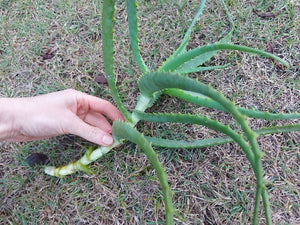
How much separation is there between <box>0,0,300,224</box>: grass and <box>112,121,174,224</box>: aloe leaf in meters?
0.30

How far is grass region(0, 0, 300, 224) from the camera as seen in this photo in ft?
4.27

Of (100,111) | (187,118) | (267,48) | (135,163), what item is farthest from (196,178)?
(267,48)

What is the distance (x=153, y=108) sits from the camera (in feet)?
4.71

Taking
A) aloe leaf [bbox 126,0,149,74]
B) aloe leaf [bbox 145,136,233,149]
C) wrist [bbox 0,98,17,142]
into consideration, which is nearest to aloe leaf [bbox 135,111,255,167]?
aloe leaf [bbox 145,136,233,149]

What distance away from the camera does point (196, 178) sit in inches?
52.2

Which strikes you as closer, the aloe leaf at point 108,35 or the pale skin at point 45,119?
the aloe leaf at point 108,35

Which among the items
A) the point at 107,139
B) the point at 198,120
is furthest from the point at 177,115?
the point at 107,139

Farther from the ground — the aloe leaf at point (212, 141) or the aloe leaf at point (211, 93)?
the aloe leaf at point (211, 93)

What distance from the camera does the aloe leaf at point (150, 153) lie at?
823 millimetres

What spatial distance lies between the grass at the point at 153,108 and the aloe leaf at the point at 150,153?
304 millimetres

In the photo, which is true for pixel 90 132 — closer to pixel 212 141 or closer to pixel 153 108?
pixel 153 108

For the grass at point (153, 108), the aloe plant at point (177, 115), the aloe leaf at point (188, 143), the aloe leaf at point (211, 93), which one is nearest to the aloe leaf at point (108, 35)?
the aloe plant at point (177, 115)

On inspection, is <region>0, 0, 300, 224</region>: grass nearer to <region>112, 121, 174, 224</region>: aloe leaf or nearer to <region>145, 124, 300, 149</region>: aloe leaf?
<region>145, 124, 300, 149</region>: aloe leaf

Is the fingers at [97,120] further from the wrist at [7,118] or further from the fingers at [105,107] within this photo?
the wrist at [7,118]
